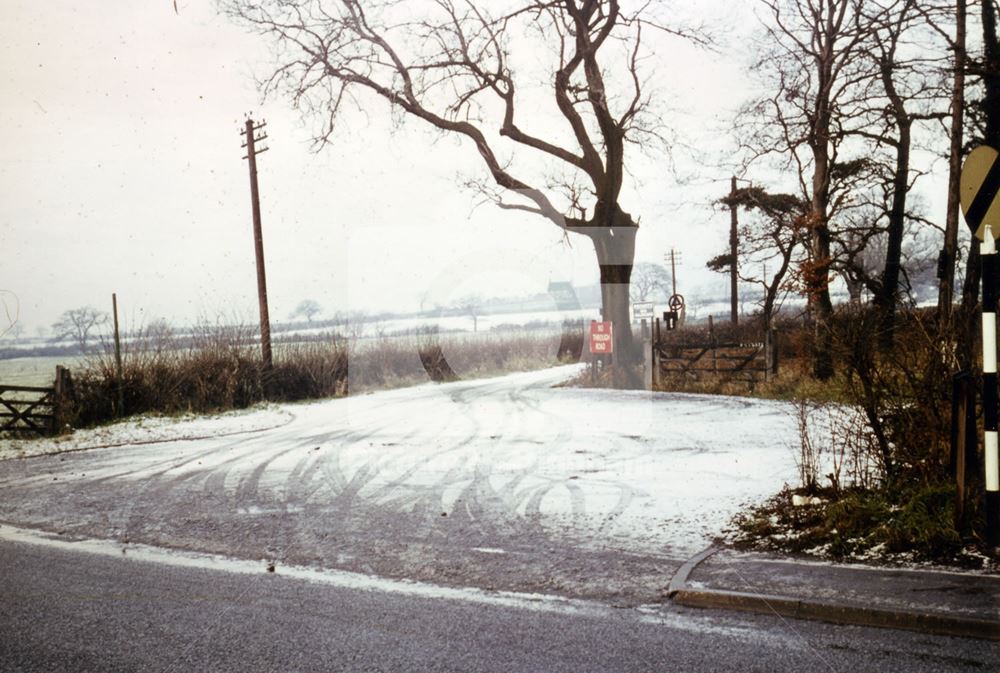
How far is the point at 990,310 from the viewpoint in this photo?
5.54 metres

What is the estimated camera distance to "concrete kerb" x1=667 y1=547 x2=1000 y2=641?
4.38 m

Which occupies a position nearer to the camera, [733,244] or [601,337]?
[601,337]

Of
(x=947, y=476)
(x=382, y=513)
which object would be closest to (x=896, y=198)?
(x=947, y=476)

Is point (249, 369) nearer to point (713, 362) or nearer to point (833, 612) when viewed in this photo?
point (713, 362)

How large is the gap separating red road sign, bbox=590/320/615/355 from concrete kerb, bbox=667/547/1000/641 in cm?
1601

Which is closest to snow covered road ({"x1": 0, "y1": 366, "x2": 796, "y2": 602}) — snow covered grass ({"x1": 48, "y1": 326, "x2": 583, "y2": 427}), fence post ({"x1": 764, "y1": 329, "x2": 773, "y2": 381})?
fence post ({"x1": 764, "y1": 329, "x2": 773, "y2": 381})

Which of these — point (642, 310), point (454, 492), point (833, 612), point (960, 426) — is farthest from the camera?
point (642, 310)

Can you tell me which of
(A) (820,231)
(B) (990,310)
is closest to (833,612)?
(B) (990,310)

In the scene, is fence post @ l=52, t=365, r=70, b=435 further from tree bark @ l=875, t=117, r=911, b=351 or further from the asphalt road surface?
tree bark @ l=875, t=117, r=911, b=351

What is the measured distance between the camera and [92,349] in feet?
63.5

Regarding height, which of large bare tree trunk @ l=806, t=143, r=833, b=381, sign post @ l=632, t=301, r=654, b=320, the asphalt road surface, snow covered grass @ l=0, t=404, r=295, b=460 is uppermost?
large bare tree trunk @ l=806, t=143, r=833, b=381

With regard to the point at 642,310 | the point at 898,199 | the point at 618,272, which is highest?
the point at 898,199

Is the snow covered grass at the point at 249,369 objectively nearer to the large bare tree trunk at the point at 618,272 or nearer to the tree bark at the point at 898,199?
the large bare tree trunk at the point at 618,272

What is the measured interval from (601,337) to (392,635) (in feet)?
56.2
